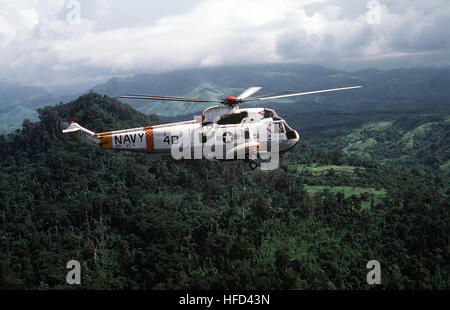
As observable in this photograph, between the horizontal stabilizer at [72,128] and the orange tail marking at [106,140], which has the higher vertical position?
the horizontal stabilizer at [72,128]

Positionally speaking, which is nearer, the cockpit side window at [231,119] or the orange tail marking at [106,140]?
the cockpit side window at [231,119]

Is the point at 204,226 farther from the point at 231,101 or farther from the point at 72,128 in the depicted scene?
the point at 231,101

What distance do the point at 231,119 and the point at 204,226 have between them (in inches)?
2916

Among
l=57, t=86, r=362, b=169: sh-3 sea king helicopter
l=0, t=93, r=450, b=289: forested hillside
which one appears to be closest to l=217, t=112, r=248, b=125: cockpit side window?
l=57, t=86, r=362, b=169: sh-3 sea king helicopter

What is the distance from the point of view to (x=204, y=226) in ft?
326

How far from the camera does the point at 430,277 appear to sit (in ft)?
280

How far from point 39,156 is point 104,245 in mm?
73416

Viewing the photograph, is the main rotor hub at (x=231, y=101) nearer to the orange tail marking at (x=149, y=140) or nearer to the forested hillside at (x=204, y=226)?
the orange tail marking at (x=149, y=140)

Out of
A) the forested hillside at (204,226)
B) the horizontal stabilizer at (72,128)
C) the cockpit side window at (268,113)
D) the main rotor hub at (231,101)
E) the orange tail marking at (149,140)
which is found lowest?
the forested hillside at (204,226)

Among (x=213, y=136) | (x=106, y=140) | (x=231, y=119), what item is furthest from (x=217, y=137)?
(x=106, y=140)

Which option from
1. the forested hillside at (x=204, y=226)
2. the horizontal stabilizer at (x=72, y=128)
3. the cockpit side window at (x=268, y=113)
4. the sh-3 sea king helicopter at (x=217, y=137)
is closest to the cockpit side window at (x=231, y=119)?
the sh-3 sea king helicopter at (x=217, y=137)

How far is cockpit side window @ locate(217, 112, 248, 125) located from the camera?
2898 centimetres

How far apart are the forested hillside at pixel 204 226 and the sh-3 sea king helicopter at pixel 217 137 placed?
5368 centimetres

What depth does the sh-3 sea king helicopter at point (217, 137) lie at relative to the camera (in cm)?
2850
